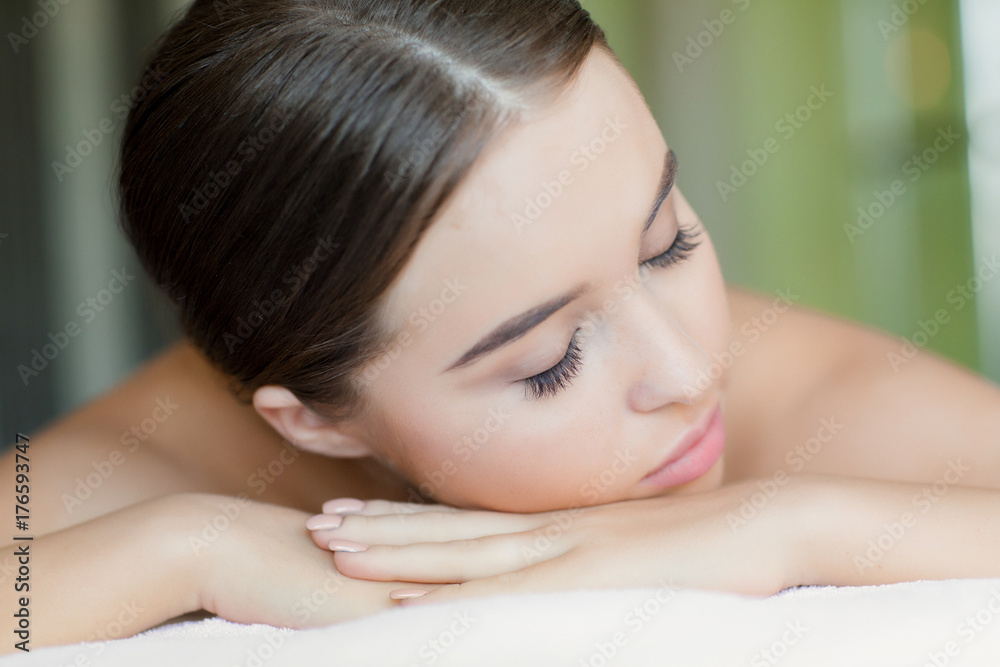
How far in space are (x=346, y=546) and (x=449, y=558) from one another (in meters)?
0.10

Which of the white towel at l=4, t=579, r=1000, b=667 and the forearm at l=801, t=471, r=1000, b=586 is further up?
the white towel at l=4, t=579, r=1000, b=667

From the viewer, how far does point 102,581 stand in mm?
798

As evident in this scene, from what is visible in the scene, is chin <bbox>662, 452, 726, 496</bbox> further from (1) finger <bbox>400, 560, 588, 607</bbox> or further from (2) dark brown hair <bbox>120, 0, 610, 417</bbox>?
(2) dark brown hair <bbox>120, 0, 610, 417</bbox>

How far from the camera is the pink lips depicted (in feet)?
3.03

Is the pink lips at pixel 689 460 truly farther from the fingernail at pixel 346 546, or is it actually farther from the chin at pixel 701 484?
the fingernail at pixel 346 546

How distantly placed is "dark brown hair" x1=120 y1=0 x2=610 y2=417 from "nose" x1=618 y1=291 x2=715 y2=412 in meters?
0.21

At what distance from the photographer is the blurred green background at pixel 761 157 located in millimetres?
2551

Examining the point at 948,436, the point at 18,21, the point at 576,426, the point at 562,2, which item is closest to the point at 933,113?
the point at 948,436

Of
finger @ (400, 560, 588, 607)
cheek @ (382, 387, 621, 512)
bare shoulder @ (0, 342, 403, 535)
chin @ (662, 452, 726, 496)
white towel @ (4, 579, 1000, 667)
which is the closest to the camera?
white towel @ (4, 579, 1000, 667)

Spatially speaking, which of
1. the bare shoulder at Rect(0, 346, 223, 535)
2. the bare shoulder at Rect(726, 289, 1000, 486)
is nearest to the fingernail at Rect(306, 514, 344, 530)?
the bare shoulder at Rect(0, 346, 223, 535)

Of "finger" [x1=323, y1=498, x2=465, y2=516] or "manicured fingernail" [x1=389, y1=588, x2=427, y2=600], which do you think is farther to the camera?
"finger" [x1=323, y1=498, x2=465, y2=516]

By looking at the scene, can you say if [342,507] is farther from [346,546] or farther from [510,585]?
[510,585]

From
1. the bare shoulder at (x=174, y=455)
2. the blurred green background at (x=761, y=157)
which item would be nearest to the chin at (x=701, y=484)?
the bare shoulder at (x=174, y=455)

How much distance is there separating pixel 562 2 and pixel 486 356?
0.41 metres
